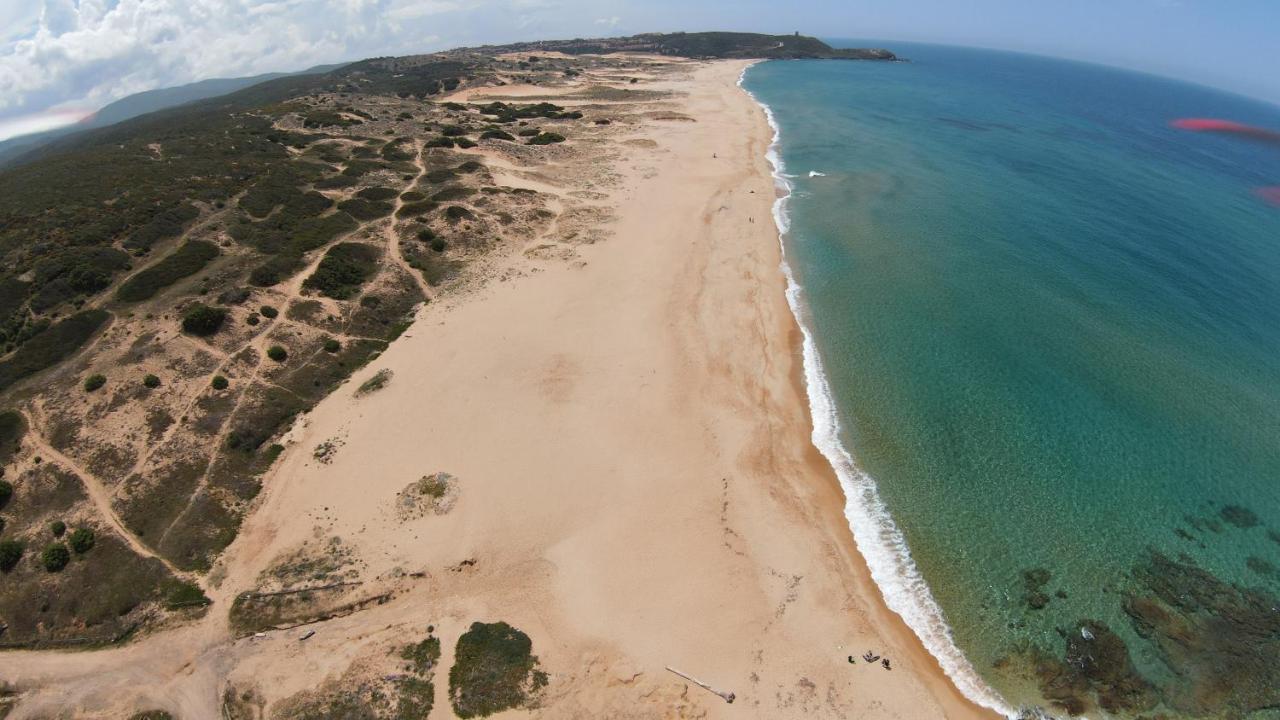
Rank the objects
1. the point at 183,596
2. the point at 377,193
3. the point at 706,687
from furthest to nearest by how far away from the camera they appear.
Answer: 1. the point at 377,193
2. the point at 183,596
3. the point at 706,687

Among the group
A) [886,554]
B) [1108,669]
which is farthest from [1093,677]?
[886,554]

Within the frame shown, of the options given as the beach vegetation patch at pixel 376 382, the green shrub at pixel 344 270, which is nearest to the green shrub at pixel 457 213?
the green shrub at pixel 344 270

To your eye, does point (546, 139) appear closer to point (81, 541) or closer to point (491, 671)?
point (81, 541)

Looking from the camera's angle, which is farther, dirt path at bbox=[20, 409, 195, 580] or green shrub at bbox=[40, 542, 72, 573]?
dirt path at bbox=[20, 409, 195, 580]

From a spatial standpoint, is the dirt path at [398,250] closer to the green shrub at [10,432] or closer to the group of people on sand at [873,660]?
the green shrub at [10,432]

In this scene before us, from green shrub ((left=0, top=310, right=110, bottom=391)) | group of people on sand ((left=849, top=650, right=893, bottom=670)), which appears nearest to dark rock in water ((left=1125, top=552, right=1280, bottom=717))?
group of people on sand ((left=849, top=650, right=893, bottom=670))

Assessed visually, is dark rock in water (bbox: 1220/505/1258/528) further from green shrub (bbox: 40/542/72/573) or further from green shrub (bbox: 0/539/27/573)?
green shrub (bbox: 0/539/27/573)

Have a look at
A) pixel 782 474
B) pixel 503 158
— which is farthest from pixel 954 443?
pixel 503 158
